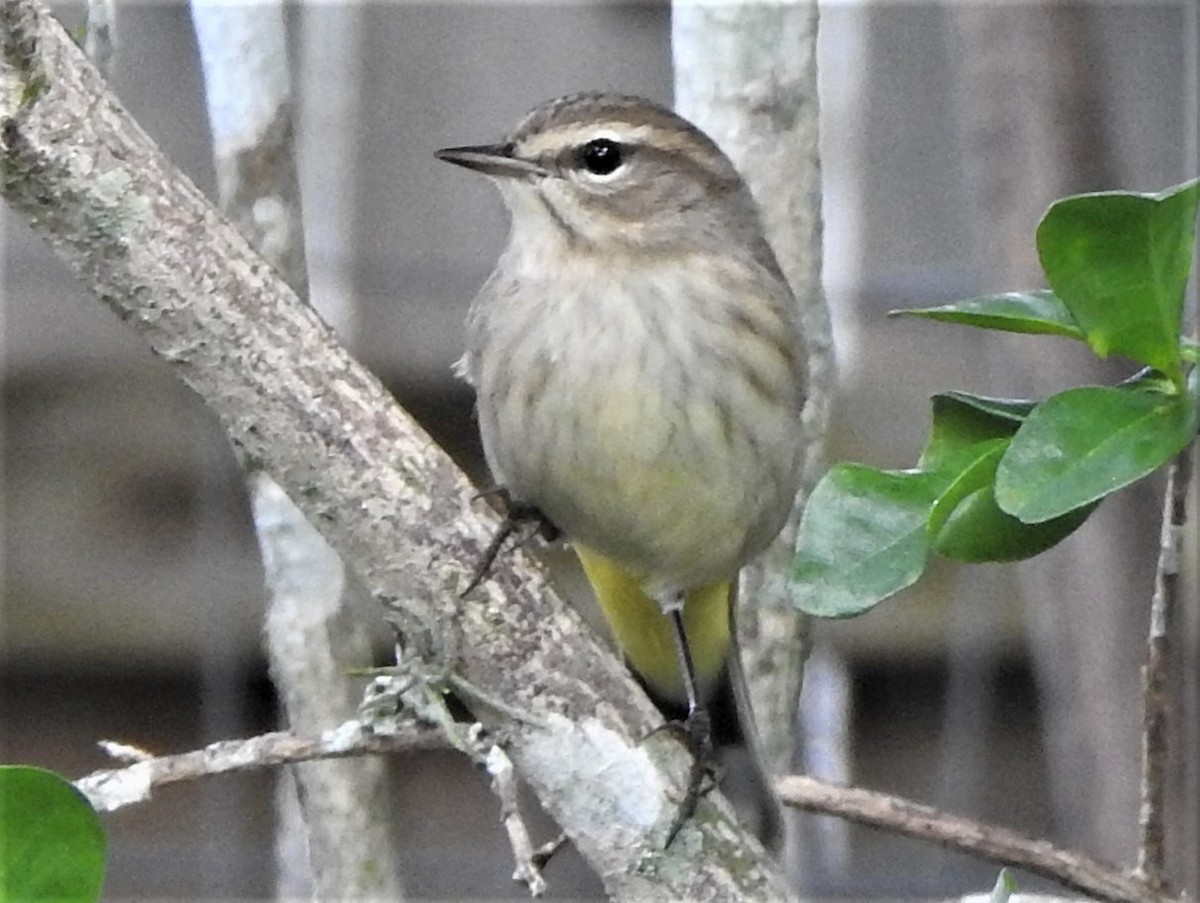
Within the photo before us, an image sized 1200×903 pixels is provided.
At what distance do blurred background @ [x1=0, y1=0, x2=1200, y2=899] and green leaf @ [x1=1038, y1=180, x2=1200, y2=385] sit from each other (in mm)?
1846

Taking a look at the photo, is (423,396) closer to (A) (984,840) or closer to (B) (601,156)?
(B) (601,156)

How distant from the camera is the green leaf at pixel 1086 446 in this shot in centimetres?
108

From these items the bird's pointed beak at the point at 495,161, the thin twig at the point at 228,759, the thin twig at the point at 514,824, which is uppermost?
the bird's pointed beak at the point at 495,161

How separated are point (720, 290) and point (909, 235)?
1.70 m

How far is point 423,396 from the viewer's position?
338 centimetres

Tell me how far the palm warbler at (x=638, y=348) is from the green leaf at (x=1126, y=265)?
2.17 ft

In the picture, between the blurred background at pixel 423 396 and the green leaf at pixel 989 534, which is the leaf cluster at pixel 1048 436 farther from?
the blurred background at pixel 423 396

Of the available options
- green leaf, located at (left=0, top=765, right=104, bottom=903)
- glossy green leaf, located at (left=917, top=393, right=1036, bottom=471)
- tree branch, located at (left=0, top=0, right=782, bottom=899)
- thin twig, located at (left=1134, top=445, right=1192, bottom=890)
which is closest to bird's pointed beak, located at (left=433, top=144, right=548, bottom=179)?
tree branch, located at (left=0, top=0, right=782, bottom=899)

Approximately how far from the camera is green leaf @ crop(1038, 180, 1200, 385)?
3.48 feet

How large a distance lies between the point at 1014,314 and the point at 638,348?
2.03 ft

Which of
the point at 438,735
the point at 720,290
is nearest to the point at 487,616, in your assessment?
the point at 438,735

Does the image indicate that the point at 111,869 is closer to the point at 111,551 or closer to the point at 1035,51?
the point at 111,551

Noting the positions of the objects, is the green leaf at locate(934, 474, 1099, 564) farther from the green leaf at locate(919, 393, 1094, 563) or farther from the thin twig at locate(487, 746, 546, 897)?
the thin twig at locate(487, 746, 546, 897)

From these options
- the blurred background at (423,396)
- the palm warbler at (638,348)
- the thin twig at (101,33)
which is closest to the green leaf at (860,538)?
the palm warbler at (638,348)
